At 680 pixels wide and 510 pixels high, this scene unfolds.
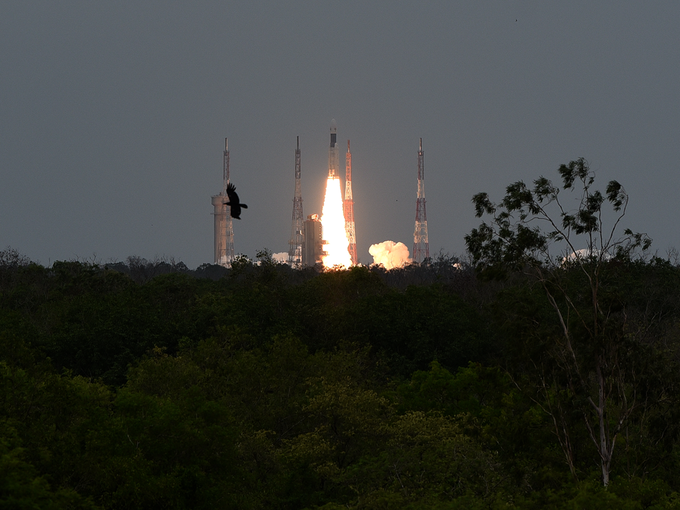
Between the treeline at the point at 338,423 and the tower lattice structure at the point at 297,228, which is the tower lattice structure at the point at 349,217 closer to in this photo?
the tower lattice structure at the point at 297,228

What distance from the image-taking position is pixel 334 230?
15575cm

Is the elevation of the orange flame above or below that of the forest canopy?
above

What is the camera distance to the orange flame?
152 meters

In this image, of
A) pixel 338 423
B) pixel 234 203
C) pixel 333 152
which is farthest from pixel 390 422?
pixel 333 152

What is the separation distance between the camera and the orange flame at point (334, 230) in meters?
152

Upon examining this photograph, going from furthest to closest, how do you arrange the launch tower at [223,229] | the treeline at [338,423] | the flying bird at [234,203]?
the launch tower at [223,229] < the treeline at [338,423] < the flying bird at [234,203]

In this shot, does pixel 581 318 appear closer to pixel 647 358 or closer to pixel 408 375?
pixel 647 358

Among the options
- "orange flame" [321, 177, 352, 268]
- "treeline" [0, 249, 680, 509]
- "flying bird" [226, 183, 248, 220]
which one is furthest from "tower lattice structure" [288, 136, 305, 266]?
"flying bird" [226, 183, 248, 220]

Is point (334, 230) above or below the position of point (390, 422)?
above

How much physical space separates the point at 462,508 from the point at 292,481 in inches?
384

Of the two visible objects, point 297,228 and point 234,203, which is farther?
point 297,228

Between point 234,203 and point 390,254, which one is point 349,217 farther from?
point 234,203

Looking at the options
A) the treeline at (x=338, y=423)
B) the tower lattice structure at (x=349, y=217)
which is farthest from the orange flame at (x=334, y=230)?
the treeline at (x=338, y=423)

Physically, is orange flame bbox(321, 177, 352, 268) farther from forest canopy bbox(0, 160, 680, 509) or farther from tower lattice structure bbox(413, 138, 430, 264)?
forest canopy bbox(0, 160, 680, 509)
